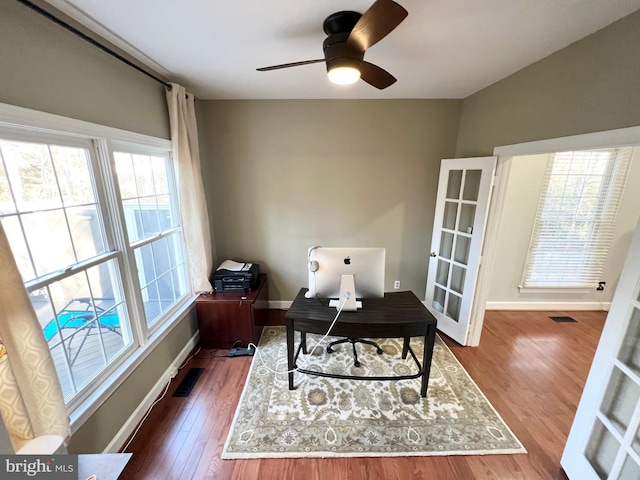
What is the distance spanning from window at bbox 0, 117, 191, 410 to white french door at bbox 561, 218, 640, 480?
2847mm

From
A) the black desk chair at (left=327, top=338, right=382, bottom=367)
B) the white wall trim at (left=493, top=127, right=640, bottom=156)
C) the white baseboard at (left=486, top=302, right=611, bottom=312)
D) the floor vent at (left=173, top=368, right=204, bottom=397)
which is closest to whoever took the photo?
the white wall trim at (left=493, top=127, right=640, bottom=156)

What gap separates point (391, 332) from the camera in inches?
73.2

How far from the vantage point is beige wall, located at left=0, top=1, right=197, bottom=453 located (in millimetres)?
1089

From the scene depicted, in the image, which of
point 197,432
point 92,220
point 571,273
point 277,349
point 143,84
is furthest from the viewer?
point 571,273

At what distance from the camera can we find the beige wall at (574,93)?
1316mm

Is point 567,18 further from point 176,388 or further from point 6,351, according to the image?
point 176,388

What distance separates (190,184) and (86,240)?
1.00 m

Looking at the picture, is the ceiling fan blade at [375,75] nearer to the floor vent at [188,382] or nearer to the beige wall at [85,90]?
the beige wall at [85,90]

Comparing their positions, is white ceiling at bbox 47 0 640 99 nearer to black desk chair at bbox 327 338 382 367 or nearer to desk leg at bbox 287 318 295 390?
desk leg at bbox 287 318 295 390

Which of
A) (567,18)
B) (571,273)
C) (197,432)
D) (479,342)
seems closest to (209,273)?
(197,432)

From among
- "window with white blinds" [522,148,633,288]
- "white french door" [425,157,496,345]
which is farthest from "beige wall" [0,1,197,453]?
"window with white blinds" [522,148,633,288]

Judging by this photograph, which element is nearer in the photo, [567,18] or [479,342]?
[567,18]

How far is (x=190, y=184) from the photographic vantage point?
7.77 feet

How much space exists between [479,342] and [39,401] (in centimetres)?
344
